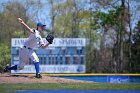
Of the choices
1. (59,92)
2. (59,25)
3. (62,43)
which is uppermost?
(59,25)

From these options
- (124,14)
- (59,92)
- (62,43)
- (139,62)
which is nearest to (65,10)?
(124,14)

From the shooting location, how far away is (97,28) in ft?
143

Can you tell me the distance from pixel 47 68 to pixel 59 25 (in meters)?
16.3

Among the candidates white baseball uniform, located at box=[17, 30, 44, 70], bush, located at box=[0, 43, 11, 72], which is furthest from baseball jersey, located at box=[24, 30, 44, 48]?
bush, located at box=[0, 43, 11, 72]

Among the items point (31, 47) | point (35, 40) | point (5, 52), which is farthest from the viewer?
point (5, 52)

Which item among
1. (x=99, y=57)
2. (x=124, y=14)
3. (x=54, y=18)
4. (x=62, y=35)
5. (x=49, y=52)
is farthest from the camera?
(x=99, y=57)

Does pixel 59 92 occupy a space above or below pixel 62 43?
below

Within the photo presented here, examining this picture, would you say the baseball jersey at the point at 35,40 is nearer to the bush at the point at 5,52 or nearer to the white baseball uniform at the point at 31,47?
the white baseball uniform at the point at 31,47

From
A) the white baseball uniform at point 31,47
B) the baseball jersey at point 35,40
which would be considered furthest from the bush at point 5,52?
the baseball jersey at point 35,40

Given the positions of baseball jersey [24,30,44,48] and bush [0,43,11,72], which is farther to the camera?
bush [0,43,11,72]

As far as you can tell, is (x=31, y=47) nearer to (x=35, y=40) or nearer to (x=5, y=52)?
(x=35, y=40)

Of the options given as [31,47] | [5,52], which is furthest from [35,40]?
[5,52]

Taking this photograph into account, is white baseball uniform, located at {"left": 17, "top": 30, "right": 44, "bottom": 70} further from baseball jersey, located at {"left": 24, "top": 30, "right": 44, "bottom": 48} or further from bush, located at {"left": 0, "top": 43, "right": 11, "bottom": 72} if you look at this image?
bush, located at {"left": 0, "top": 43, "right": 11, "bottom": 72}

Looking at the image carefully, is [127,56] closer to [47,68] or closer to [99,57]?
[99,57]
